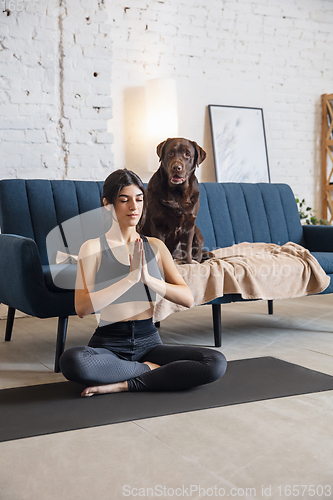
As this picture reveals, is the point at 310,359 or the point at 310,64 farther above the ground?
the point at 310,64

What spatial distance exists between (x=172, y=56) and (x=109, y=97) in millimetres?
754

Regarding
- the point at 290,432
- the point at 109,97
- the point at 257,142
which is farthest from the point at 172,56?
the point at 290,432

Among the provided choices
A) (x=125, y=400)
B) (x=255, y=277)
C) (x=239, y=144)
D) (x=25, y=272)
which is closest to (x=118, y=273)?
(x=125, y=400)

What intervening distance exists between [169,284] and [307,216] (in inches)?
130

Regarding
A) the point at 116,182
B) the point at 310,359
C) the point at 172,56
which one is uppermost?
the point at 172,56

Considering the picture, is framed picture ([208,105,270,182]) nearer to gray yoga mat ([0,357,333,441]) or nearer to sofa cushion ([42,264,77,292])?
sofa cushion ([42,264,77,292])

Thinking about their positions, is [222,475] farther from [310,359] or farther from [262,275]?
[262,275]

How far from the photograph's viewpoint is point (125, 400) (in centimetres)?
190

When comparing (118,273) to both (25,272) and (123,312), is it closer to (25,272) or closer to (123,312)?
(123,312)

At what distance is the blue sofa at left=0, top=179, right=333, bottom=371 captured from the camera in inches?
96.1

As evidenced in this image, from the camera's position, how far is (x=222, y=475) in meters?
1.35

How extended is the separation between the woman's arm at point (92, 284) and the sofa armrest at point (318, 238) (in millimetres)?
2107

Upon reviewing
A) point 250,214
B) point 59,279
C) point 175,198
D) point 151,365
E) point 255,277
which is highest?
point 175,198

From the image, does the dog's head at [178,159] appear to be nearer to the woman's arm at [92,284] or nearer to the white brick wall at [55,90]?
the woman's arm at [92,284]
